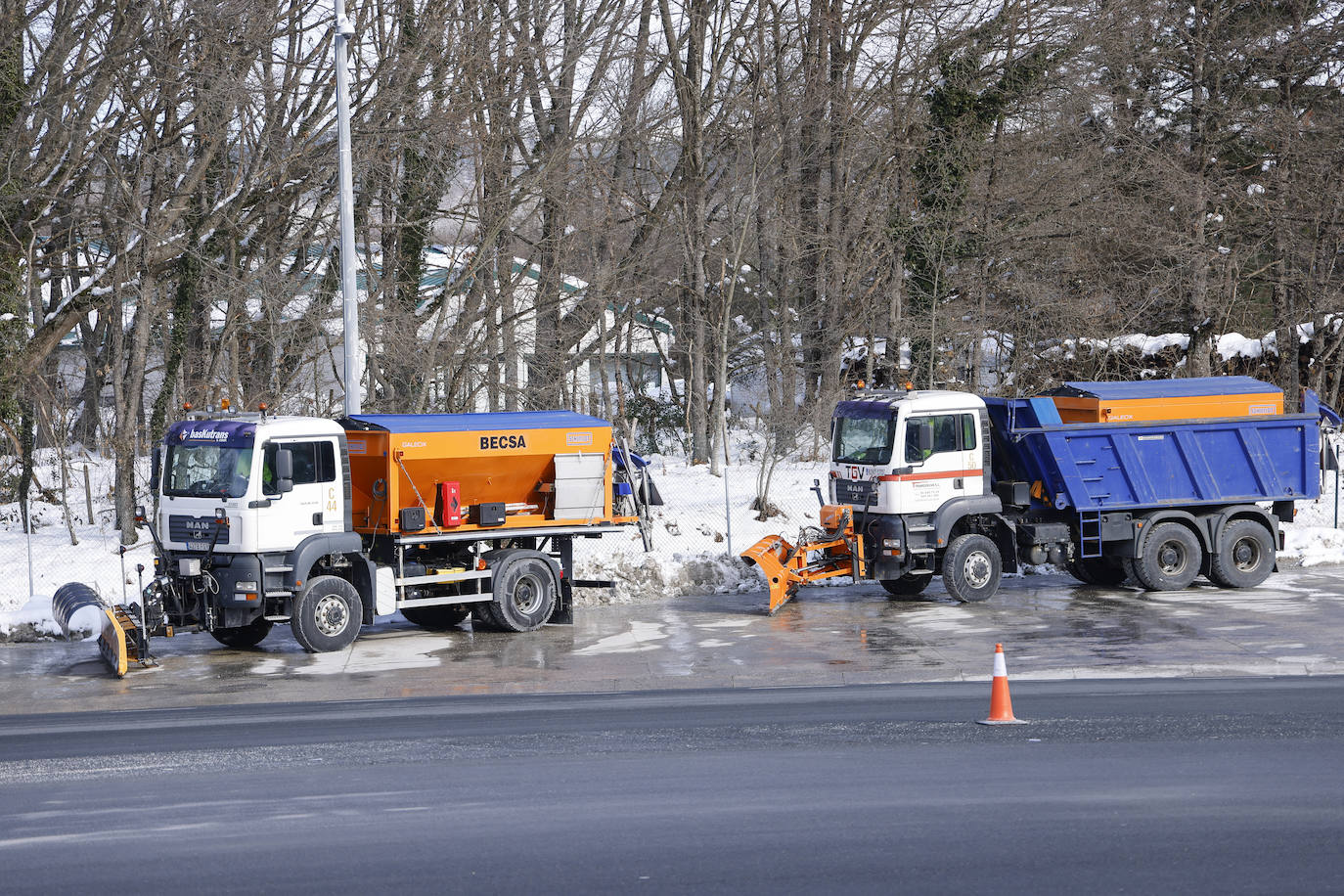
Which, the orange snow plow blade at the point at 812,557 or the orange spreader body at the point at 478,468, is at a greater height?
the orange spreader body at the point at 478,468

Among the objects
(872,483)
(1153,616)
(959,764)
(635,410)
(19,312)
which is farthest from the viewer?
(635,410)

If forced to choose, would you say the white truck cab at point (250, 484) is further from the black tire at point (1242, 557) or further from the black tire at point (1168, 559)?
the black tire at point (1242, 557)

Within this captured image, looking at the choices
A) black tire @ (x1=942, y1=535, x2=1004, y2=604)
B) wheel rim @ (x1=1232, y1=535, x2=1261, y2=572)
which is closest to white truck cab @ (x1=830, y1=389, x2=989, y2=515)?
black tire @ (x1=942, y1=535, x2=1004, y2=604)

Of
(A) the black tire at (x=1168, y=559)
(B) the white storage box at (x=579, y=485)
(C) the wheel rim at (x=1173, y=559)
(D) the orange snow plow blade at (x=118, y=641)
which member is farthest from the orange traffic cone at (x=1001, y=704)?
(C) the wheel rim at (x=1173, y=559)

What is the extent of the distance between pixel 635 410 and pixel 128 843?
108 feet

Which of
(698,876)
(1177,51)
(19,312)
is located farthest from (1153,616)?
(1177,51)

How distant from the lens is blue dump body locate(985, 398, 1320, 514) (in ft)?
63.9

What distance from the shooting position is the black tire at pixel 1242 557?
20.1 metres

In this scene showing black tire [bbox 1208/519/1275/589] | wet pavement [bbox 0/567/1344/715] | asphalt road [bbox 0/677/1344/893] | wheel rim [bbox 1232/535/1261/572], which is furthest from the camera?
wheel rim [bbox 1232/535/1261/572]

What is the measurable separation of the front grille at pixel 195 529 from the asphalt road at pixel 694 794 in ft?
10.2

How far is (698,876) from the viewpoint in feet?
24.8

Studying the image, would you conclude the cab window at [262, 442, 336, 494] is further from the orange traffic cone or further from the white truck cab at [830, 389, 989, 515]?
the orange traffic cone

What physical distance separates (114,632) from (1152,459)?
1378cm

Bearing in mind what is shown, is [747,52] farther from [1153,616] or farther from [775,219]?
[1153,616]
